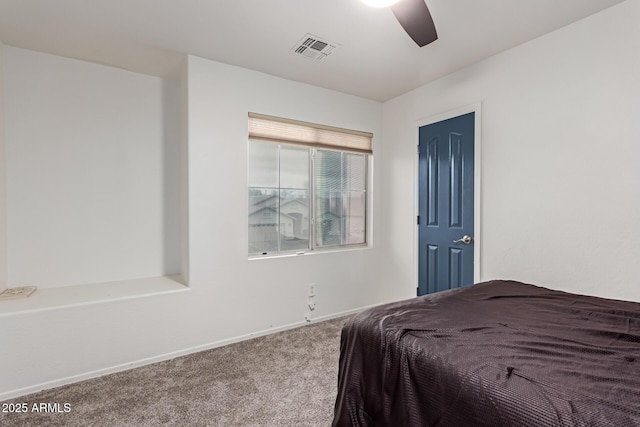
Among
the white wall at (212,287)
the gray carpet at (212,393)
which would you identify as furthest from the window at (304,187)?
the gray carpet at (212,393)

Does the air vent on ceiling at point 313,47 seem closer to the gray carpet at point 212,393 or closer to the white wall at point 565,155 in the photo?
the white wall at point 565,155

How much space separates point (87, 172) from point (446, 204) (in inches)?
130

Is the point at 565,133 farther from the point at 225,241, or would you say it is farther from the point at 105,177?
the point at 105,177

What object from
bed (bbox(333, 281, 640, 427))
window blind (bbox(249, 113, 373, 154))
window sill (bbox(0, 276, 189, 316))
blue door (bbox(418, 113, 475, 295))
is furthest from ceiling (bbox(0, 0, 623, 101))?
window sill (bbox(0, 276, 189, 316))

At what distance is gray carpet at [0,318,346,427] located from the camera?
1720 mm

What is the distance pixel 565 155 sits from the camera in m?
2.08

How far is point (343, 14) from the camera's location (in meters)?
1.94

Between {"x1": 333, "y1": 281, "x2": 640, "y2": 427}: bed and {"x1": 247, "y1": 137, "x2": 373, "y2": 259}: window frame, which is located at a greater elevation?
{"x1": 247, "y1": 137, "x2": 373, "y2": 259}: window frame

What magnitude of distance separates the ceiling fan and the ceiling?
1.22 ft

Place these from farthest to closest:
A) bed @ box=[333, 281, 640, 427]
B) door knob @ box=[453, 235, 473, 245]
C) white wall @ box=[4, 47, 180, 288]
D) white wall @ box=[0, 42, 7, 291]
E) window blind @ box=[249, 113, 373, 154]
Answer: window blind @ box=[249, 113, 373, 154], door knob @ box=[453, 235, 473, 245], white wall @ box=[4, 47, 180, 288], white wall @ box=[0, 42, 7, 291], bed @ box=[333, 281, 640, 427]

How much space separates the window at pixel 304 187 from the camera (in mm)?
2943

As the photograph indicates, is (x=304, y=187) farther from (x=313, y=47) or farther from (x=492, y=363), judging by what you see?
(x=492, y=363)

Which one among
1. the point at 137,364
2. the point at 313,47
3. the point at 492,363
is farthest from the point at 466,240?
the point at 137,364

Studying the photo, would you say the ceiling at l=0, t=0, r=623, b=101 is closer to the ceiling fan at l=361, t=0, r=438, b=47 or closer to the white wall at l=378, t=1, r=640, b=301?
the white wall at l=378, t=1, r=640, b=301
